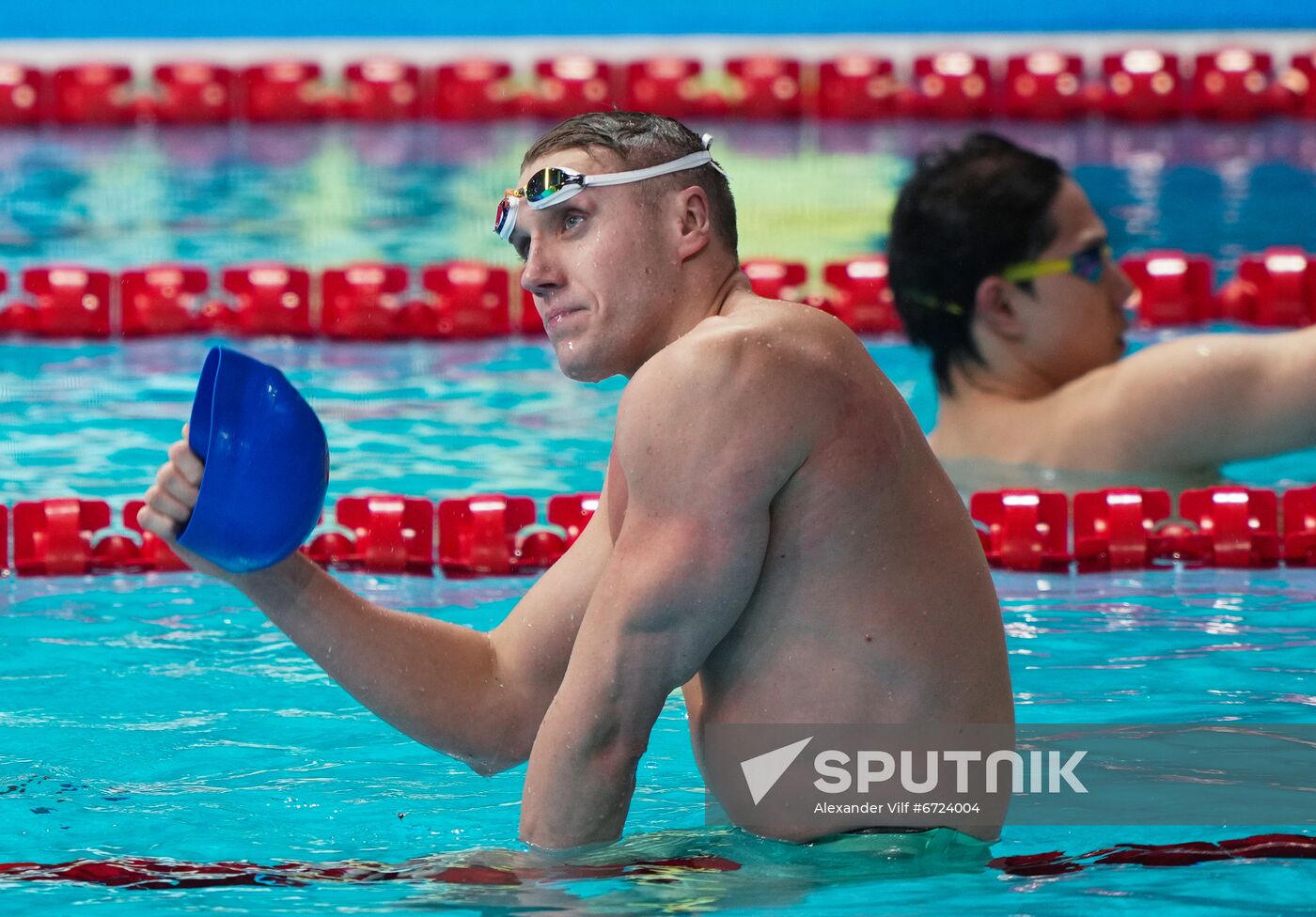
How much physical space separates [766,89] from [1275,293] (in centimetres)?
358

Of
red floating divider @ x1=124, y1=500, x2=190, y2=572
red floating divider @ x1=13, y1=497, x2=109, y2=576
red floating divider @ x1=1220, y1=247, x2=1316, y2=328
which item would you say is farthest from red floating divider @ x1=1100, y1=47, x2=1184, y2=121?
red floating divider @ x1=13, y1=497, x2=109, y2=576

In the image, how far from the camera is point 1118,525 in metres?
4.70

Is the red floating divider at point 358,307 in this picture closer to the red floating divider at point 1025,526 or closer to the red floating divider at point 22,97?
the red floating divider at point 1025,526

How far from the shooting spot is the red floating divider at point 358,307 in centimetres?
677

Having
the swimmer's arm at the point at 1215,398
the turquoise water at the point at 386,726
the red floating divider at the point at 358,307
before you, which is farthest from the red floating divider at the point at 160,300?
the swimmer's arm at the point at 1215,398

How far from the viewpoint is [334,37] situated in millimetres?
10516

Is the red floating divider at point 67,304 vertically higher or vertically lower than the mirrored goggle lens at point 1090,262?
lower

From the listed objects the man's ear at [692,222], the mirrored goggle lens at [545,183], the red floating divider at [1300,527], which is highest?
the mirrored goggle lens at [545,183]

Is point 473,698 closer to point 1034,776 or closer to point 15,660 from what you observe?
point 1034,776

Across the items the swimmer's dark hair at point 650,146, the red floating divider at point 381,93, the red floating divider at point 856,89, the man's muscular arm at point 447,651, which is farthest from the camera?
the red floating divider at point 381,93

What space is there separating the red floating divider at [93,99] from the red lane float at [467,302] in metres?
3.61

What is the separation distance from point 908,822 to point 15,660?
7.43 feet

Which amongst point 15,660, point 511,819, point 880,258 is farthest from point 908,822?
point 880,258

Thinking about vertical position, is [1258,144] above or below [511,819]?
above
